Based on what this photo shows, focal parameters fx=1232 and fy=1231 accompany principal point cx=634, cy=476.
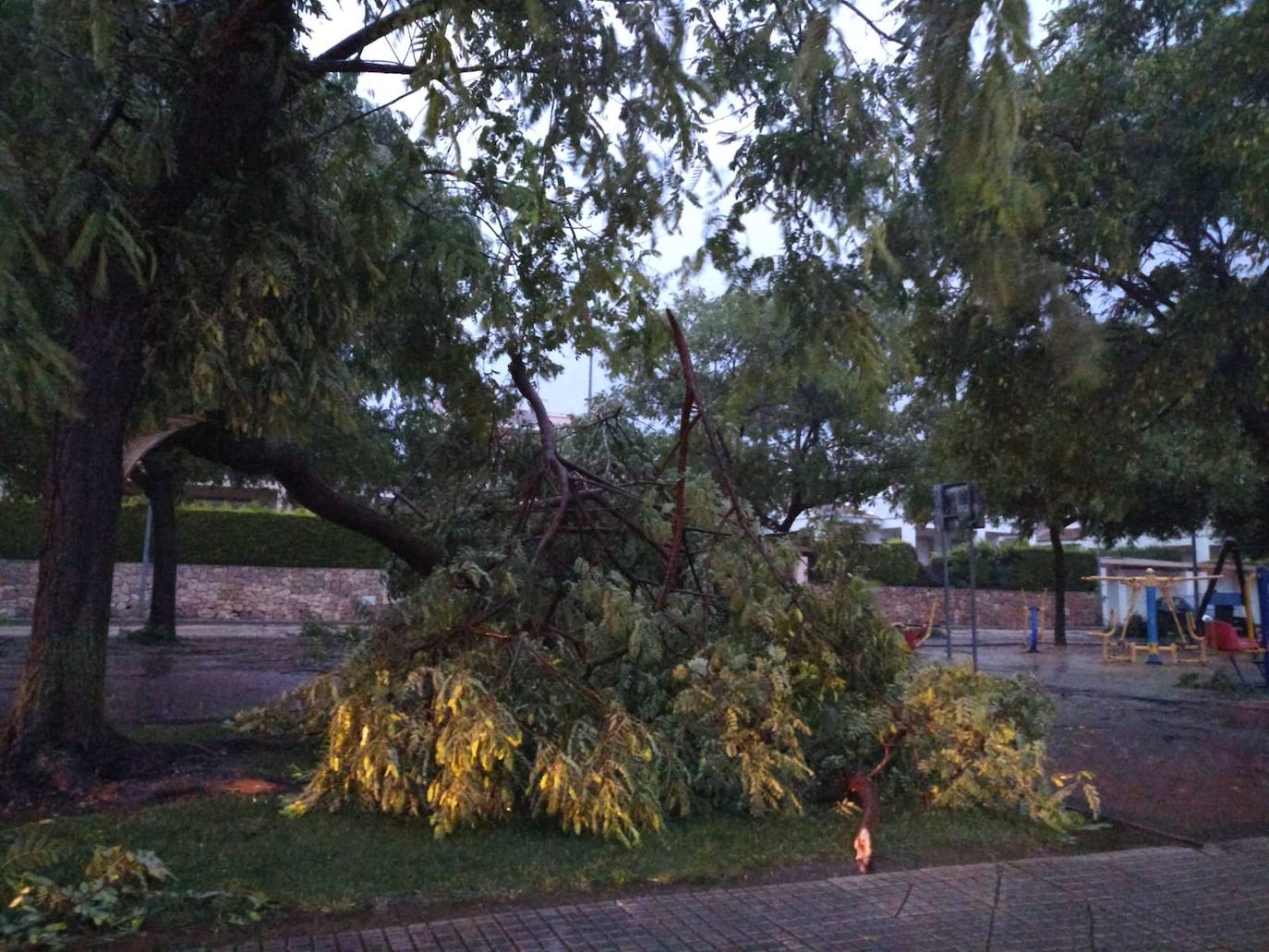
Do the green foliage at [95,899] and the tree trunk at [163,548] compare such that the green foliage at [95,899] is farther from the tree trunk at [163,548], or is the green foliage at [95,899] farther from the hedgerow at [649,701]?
the tree trunk at [163,548]

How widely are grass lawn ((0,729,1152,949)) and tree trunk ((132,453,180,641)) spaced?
14685mm

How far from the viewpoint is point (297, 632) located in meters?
27.4

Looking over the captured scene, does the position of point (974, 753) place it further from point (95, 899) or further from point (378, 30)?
point (378, 30)

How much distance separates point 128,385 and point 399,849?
3961 millimetres

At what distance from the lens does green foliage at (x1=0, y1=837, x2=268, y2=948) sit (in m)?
5.45

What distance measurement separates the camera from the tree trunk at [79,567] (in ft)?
26.5

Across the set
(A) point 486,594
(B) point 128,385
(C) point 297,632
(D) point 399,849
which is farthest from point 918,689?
(C) point 297,632

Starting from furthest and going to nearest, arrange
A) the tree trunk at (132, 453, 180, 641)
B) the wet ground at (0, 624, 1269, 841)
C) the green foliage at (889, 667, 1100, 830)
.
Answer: the tree trunk at (132, 453, 180, 641) < the wet ground at (0, 624, 1269, 841) < the green foliage at (889, 667, 1100, 830)

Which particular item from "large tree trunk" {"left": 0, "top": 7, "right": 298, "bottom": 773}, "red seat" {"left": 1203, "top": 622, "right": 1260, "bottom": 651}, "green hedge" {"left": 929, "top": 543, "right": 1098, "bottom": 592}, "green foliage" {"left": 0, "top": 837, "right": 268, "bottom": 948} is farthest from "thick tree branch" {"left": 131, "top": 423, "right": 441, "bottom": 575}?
"green hedge" {"left": 929, "top": 543, "right": 1098, "bottom": 592}

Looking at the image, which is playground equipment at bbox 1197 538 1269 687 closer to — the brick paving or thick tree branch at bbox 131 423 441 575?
the brick paving

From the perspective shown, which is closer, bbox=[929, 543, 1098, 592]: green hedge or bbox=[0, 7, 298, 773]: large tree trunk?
bbox=[0, 7, 298, 773]: large tree trunk

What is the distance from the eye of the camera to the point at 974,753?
8.04 m

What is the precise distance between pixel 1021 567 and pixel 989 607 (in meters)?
2.35

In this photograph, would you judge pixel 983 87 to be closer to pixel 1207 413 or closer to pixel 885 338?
pixel 885 338
